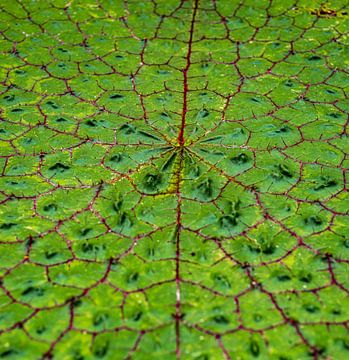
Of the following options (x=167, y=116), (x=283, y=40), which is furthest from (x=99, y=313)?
(x=283, y=40)

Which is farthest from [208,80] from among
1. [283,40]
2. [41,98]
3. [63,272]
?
[63,272]

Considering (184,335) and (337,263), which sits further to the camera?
(337,263)

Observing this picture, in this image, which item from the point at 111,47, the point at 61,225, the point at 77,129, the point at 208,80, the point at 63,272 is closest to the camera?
the point at 63,272

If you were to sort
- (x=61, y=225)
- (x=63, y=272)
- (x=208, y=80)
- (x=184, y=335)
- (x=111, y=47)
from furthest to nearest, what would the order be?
(x=111, y=47), (x=208, y=80), (x=61, y=225), (x=63, y=272), (x=184, y=335)

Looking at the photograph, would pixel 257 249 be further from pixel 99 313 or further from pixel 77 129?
pixel 77 129

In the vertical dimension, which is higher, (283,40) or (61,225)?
(283,40)

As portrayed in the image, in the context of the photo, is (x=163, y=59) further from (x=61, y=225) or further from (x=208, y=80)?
(x=61, y=225)
